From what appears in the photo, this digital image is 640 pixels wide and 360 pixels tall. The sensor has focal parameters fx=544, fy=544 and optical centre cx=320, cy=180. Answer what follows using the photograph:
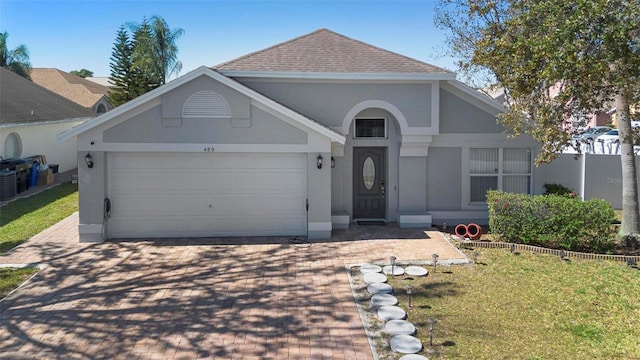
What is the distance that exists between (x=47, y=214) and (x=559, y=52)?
1550cm

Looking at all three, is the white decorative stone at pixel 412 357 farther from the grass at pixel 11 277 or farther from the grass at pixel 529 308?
the grass at pixel 11 277

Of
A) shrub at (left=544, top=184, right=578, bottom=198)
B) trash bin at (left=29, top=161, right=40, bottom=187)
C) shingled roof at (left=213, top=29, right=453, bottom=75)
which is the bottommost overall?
shrub at (left=544, top=184, right=578, bottom=198)

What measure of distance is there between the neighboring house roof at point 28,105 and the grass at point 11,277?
12.3 metres

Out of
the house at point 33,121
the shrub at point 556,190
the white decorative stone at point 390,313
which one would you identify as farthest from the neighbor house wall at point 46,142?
the shrub at point 556,190

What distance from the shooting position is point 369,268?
37.7ft

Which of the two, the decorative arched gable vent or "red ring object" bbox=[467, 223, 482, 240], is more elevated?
the decorative arched gable vent

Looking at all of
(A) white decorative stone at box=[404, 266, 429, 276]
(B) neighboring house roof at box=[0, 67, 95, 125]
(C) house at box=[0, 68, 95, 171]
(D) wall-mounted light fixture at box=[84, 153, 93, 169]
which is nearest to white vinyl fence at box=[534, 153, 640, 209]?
(A) white decorative stone at box=[404, 266, 429, 276]

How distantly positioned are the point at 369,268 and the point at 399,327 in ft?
10.4

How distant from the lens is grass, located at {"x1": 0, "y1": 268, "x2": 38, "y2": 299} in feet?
33.8

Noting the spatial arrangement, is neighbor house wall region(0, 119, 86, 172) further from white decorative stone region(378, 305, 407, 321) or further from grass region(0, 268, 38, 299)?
white decorative stone region(378, 305, 407, 321)

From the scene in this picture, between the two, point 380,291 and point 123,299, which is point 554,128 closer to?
point 380,291

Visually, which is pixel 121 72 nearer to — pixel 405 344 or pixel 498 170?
pixel 498 170

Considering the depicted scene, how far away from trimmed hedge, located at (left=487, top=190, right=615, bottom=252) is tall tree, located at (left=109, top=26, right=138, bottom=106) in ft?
117

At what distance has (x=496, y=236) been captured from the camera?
14023mm
